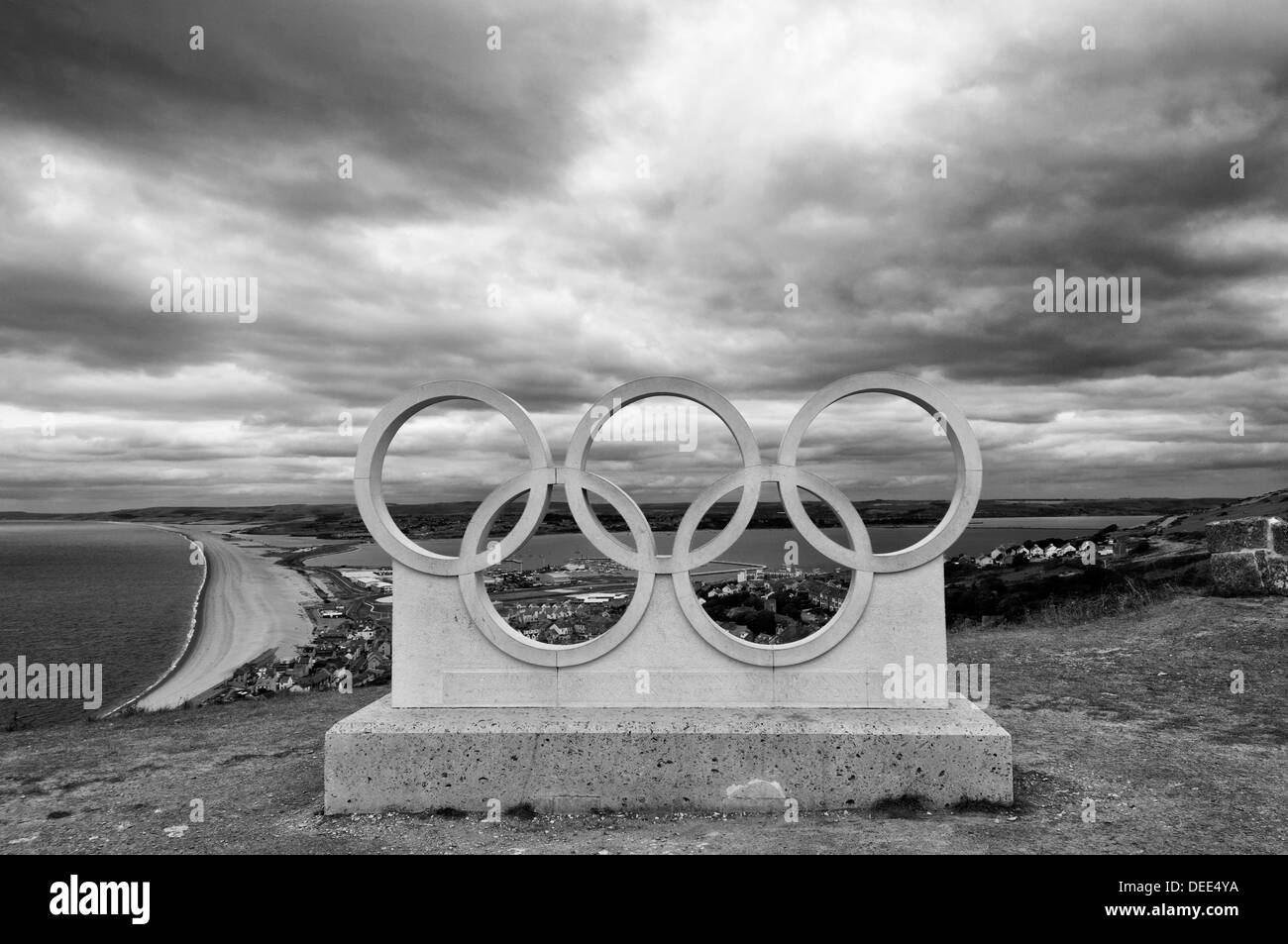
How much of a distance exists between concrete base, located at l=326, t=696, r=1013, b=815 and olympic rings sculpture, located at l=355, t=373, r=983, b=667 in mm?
828

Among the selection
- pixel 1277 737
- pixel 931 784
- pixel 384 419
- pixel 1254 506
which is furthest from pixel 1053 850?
pixel 1254 506

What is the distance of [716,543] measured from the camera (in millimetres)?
7172

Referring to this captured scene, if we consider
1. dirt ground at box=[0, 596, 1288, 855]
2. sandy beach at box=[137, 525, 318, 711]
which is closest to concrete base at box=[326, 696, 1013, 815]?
dirt ground at box=[0, 596, 1288, 855]

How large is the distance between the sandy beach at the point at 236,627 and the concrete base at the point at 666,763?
26.8 feet

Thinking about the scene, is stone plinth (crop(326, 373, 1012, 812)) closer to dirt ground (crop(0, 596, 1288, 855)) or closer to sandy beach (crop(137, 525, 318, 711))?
dirt ground (crop(0, 596, 1288, 855))

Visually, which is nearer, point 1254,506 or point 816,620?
point 816,620

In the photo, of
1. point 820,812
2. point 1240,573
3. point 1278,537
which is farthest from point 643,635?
point 1278,537

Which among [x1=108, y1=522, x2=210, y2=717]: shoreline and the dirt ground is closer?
the dirt ground

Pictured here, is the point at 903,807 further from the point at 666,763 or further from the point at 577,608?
the point at 577,608

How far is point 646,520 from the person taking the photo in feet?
24.0

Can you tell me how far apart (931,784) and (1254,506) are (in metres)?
19.6

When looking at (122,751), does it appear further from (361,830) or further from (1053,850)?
(1053,850)

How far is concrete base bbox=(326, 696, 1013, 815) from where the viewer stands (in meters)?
6.43

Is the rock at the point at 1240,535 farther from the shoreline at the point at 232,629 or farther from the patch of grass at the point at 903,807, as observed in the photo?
the shoreline at the point at 232,629
